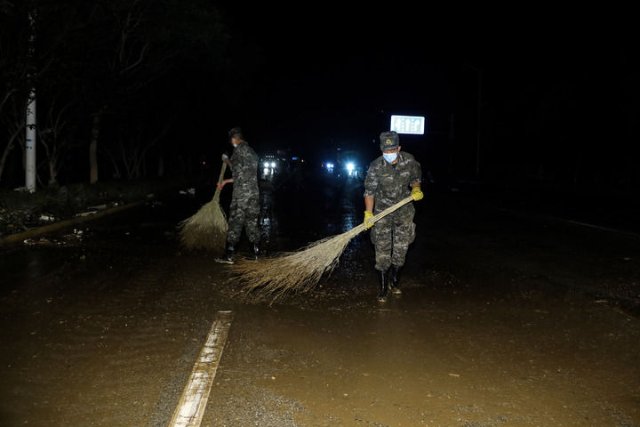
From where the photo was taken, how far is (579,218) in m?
18.1

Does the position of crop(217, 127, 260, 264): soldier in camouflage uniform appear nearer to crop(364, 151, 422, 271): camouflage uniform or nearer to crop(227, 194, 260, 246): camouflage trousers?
crop(227, 194, 260, 246): camouflage trousers

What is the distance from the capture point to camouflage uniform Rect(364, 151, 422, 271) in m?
7.31

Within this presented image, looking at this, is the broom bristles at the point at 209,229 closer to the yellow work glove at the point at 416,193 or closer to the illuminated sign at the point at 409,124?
the yellow work glove at the point at 416,193

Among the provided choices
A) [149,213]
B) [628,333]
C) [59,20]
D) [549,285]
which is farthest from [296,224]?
[628,333]

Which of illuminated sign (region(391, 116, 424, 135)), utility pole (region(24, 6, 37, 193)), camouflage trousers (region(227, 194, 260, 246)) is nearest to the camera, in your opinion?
camouflage trousers (region(227, 194, 260, 246))

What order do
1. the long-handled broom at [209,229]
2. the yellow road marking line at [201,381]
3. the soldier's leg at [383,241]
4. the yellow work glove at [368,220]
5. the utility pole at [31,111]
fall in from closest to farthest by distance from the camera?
the yellow road marking line at [201,381] → the yellow work glove at [368,220] → the soldier's leg at [383,241] → the long-handled broom at [209,229] → the utility pole at [31,111]

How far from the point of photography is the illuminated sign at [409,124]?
180 ft

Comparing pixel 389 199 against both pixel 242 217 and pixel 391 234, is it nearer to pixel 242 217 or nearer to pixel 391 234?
pixel 391 234

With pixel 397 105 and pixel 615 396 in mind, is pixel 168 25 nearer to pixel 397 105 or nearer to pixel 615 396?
pixel 615 396

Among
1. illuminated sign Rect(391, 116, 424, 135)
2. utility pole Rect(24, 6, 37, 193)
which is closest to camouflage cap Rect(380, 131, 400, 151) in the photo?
utility pole Rect(24, 6, 37, 193)

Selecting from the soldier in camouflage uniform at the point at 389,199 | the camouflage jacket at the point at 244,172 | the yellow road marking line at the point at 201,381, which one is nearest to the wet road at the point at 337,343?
the yellow road marking line at the point at 201,381

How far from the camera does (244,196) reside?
9.56 m

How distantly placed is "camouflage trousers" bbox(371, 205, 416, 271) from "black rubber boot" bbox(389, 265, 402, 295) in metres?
0.22

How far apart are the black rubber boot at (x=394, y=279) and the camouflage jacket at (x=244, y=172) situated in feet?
9.32
